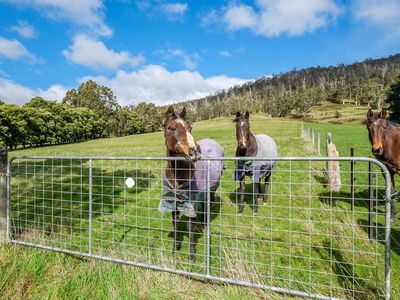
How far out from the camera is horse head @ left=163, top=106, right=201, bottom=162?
4407 mm

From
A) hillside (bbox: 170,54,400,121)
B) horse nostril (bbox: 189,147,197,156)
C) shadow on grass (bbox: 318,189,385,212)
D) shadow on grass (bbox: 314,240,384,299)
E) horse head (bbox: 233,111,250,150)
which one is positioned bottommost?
shadow on grass (bbox: 314,240,384,299)

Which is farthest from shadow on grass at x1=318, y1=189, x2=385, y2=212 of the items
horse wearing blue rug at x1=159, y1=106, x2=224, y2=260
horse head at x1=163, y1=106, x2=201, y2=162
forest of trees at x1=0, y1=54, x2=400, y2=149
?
forest of trees at x1=0, y1=54, x2=400, y2=149

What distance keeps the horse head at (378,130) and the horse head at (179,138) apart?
4.80 metres

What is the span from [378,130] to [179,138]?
16.8 ft

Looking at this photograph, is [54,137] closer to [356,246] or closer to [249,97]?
[356,246]

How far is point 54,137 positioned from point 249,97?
499ft

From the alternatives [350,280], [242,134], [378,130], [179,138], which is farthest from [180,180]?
[378,130]

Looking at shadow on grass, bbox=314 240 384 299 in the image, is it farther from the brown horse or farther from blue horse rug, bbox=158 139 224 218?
the brown horse

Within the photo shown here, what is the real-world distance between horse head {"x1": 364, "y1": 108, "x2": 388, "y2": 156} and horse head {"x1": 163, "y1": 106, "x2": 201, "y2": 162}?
15.7ft

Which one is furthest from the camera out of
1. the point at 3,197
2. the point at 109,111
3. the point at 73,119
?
the point at 109,111

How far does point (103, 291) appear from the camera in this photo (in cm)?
372

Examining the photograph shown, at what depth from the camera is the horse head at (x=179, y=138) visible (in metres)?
4.41

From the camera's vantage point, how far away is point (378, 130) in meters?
7.07

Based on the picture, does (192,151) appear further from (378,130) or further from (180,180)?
(378,130)
